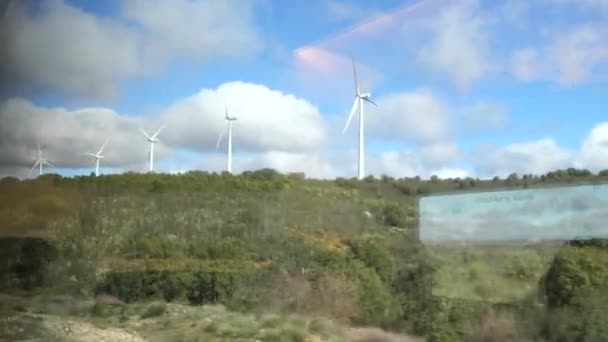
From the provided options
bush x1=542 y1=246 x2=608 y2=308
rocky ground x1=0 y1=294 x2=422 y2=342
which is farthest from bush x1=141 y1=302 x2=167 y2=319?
bush x1=542 y1=246 x2=608 y2=308

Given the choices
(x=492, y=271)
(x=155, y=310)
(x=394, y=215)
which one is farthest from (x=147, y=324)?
(x=492, y=271)

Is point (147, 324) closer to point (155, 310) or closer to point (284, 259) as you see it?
point (155, 310)

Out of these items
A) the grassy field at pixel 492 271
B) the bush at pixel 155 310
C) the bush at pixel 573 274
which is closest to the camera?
the bush at pixel 155 310

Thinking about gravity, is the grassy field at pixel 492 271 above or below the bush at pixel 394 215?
below

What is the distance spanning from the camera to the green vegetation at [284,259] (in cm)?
1141

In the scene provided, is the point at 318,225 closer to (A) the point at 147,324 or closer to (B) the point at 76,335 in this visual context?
(A) the point at 147,324

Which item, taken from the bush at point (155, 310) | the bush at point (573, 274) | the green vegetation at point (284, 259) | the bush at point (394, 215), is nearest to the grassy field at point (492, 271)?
the green vegetation at point (284, 259)

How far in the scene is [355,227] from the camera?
13.6m

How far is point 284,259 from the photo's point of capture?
1240 centimetres

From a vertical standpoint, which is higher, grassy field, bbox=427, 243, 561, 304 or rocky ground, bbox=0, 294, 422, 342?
grassy field, bbox=427, 243, 561, 304

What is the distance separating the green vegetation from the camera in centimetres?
1141

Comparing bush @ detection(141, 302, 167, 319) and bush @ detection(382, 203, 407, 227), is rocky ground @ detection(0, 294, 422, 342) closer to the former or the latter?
bush @ detection(141, 302, 167, 319)

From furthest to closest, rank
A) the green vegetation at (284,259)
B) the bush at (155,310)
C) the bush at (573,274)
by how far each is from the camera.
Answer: the green vegetation at (284,259) < the bush at (573,274) < the bush at (155,310)

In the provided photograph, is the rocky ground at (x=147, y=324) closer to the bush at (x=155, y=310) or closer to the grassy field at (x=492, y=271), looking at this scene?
the bush at (x=155, y=310)
